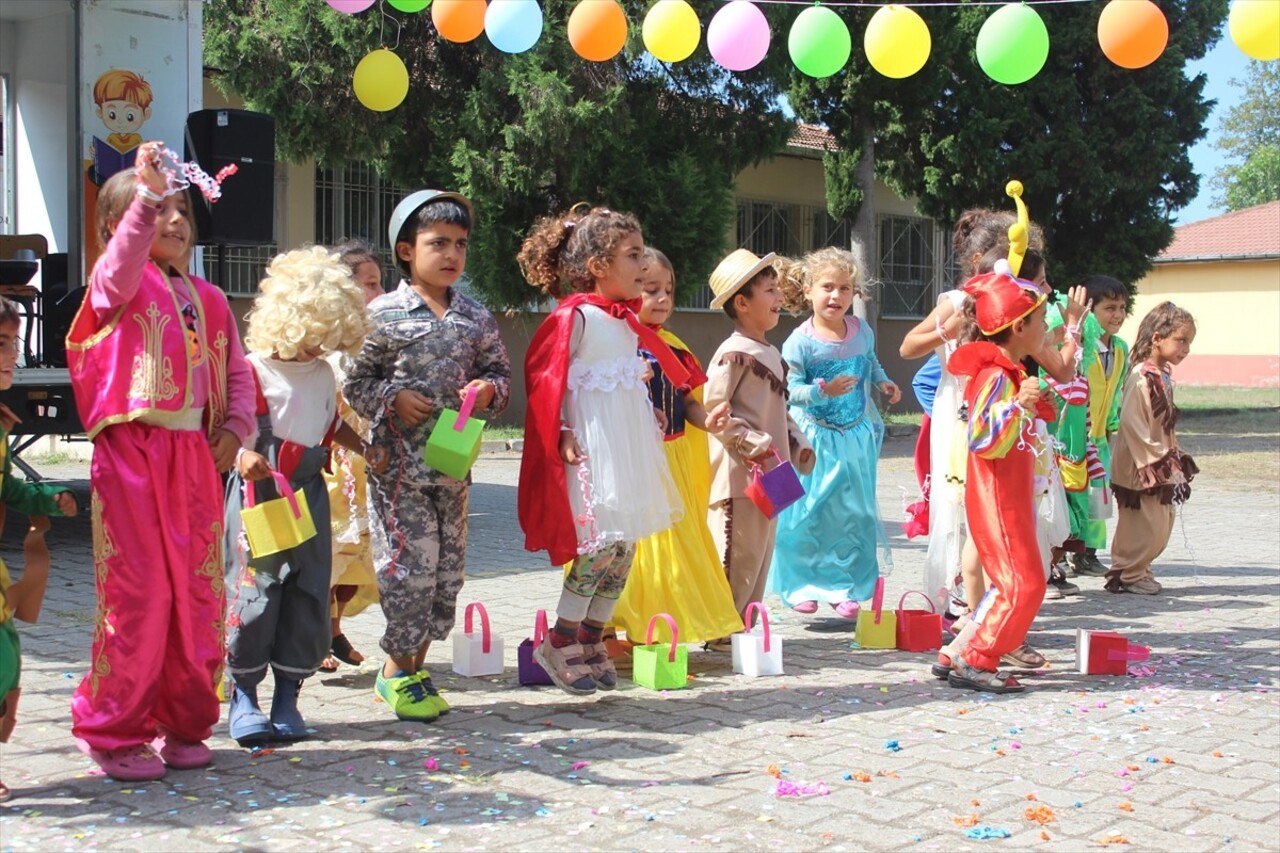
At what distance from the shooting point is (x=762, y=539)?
633 cm

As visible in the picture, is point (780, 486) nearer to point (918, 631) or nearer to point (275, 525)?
point (918, 631)

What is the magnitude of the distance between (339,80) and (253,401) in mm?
13721

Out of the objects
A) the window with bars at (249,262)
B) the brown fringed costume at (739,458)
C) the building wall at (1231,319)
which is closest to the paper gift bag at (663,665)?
the brown fringed costume at (739,458)

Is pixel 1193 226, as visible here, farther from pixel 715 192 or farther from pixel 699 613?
pixel 699 613

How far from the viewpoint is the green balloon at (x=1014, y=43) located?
23.8 ft

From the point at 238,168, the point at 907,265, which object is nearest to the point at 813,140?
the point at 907,265

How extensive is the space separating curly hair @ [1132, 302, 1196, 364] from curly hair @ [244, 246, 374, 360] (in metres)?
5.13

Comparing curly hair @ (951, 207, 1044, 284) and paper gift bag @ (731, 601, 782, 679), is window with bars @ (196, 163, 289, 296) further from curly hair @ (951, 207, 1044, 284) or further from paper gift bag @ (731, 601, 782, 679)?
paper gift bag @ (731, 601, 782, 679)

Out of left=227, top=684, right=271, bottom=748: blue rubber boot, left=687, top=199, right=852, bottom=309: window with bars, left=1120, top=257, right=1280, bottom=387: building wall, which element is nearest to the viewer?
left=227, top=684, right=271, bottom=748: blue rubber boot

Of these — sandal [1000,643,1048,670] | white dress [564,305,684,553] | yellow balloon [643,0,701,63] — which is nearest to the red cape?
white dress [564,305,684,553]

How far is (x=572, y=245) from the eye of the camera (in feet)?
17.7

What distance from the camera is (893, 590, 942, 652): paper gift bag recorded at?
633 cm

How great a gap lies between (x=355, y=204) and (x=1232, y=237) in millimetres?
35248

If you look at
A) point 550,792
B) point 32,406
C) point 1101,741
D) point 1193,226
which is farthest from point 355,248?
point 1193,226
